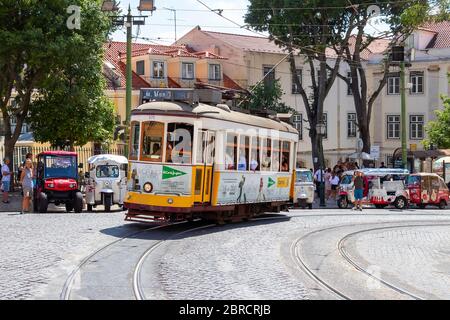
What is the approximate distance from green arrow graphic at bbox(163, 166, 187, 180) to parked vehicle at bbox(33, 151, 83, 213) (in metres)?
7.95

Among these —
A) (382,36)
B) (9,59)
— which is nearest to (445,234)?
(9,59)

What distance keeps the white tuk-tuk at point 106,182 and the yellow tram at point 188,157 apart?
7.04 metres

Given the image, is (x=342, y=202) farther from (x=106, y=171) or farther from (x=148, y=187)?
(x=148, y=187)

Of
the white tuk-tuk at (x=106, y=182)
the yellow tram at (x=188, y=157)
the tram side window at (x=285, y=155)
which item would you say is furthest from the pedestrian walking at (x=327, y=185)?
the yellow tram at (x=188, y=157)

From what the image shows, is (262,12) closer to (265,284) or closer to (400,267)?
(400,267)

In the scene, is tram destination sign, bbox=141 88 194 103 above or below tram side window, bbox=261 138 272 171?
above

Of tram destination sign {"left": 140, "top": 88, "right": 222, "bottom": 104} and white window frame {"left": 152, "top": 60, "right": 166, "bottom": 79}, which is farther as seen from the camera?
white window frame {"left": 152, "top": 60, "right": 166, "bottom": 79}

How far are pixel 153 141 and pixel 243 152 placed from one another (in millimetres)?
2990

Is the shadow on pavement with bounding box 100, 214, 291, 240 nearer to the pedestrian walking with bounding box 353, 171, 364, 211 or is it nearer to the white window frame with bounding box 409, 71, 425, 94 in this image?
the pedestrian walking with bounding box 353, 171, 364, 211

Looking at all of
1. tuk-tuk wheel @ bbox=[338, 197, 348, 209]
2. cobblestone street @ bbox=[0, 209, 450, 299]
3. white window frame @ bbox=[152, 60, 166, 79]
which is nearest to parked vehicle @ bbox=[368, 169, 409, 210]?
tuk-tuk wheel @ bbox=[338, 197, 348, 209]

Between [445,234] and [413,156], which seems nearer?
[445,234]

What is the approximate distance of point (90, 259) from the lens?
14.0m

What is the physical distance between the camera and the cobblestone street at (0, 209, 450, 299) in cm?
1122
